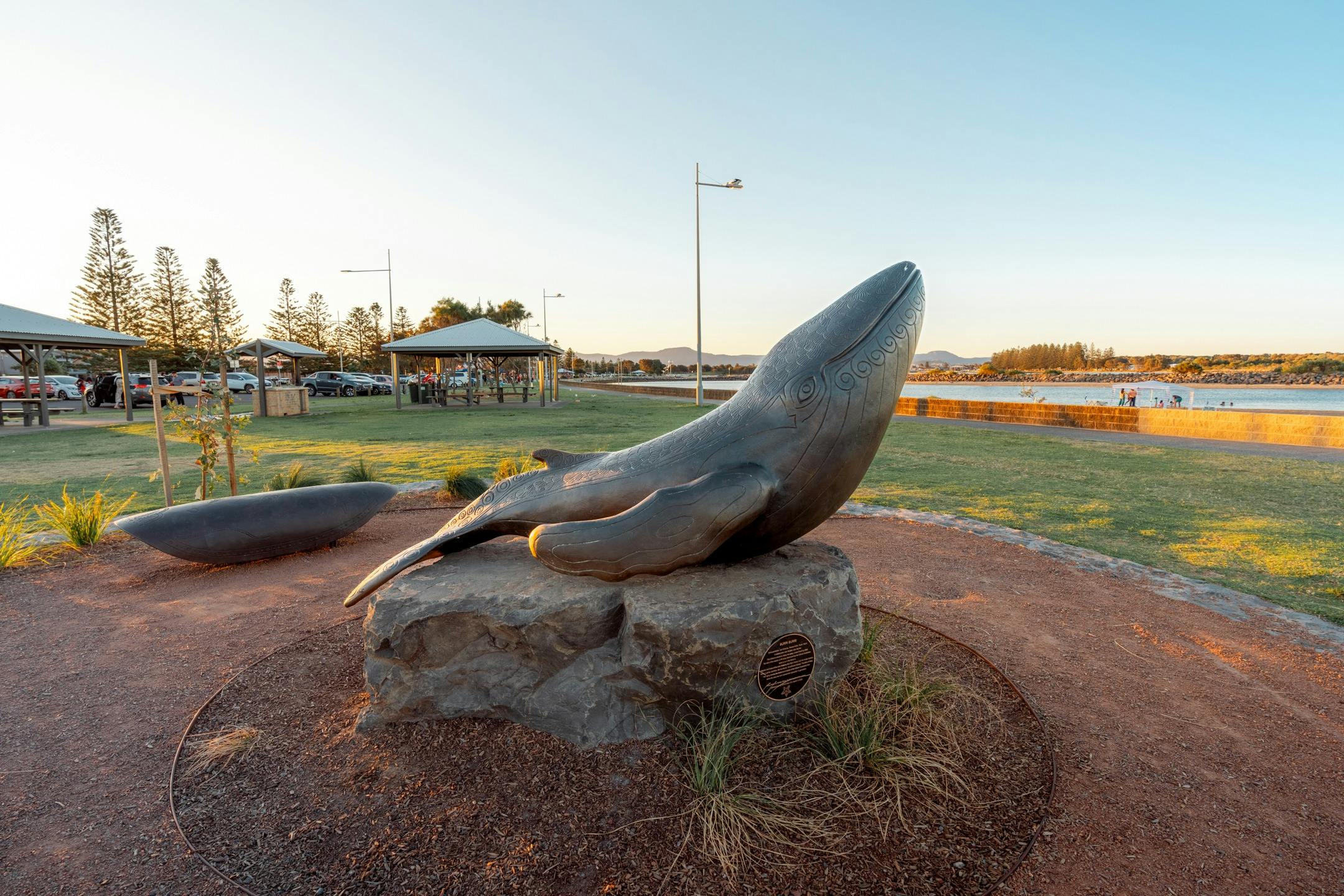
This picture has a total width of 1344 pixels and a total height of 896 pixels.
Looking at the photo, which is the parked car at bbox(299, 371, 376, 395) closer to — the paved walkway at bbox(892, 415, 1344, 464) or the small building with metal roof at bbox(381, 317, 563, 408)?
the small building with metal roof at bbox(381, 317, 563, 408)

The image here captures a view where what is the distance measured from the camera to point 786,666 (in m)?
3.01

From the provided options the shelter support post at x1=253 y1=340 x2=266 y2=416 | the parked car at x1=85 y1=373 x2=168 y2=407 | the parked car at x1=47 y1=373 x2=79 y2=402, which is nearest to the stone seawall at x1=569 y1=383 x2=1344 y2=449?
the shelter support post at x1=253 y1=340 x2=266 y2=416

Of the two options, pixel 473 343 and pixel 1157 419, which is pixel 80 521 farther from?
pixel 1157 419

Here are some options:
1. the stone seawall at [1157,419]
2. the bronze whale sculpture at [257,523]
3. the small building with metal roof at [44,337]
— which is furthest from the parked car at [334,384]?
the bronze whale sculpture at [257,523]

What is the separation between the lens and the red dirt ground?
235 centimetres

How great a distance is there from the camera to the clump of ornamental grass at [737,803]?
7.75ft

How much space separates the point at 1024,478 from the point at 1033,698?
7817mm

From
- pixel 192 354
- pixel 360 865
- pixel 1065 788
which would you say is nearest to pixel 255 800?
pixel 360 865

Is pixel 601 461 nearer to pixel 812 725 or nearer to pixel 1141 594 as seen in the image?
pixel 812 725

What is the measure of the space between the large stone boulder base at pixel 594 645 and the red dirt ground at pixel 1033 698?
1049 mm

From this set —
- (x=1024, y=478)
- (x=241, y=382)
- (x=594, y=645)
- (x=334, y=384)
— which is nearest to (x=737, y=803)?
(x=594, y=645)

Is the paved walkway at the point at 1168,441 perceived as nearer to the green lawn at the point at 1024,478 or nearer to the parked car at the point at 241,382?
the green lawn at the point at 1024,478

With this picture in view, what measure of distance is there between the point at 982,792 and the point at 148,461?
1432 centimetres

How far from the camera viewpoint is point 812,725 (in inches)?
119
